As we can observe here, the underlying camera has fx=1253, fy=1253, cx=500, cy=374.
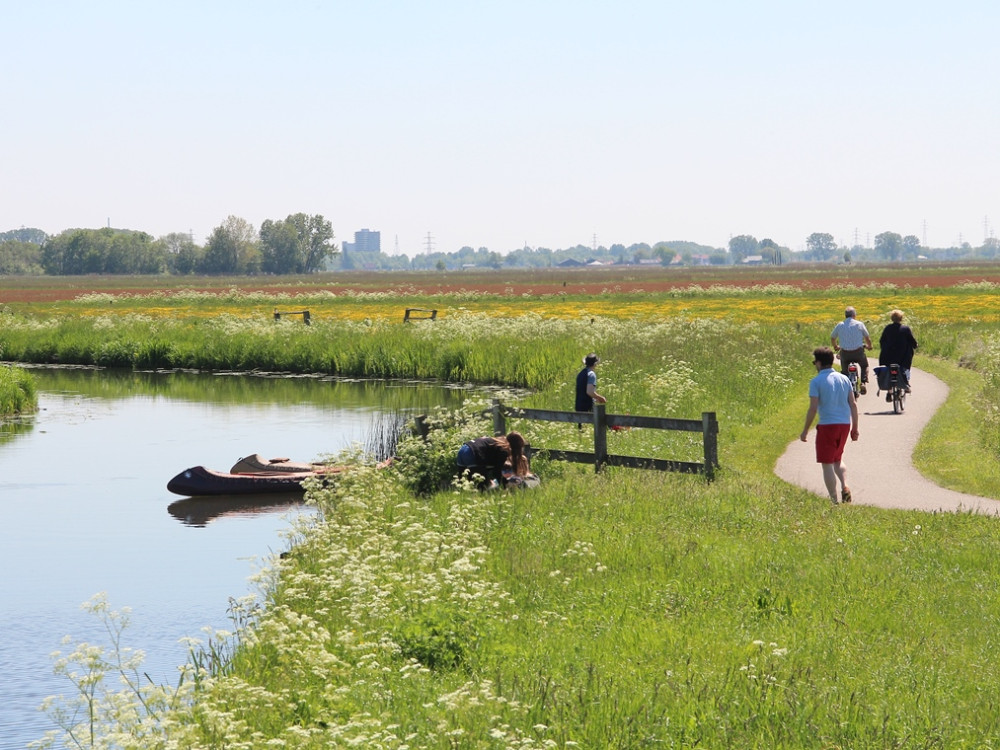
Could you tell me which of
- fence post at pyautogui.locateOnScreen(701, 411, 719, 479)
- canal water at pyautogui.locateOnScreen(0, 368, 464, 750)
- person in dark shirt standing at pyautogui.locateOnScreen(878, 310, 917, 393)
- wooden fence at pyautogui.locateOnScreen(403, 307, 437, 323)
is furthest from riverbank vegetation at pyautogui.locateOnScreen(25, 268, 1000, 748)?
wooden fence at pyautogui.locateOnScreen(403, 307, 437, 323)

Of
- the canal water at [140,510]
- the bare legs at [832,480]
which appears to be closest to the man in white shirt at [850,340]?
the canal water at [140,510]

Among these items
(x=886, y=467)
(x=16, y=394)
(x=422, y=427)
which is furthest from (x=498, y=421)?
(x=16, y=394)

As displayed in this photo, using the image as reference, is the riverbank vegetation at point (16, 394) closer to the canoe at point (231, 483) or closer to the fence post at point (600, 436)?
the canoe at point (231, 483)

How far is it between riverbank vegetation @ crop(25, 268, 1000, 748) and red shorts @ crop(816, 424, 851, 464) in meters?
0.69

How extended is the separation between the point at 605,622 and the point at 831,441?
6049 millimetres

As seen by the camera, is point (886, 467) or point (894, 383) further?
point (894, 383)

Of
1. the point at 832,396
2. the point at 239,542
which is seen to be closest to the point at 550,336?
the point at 239,542

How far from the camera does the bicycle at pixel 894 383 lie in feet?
87.1

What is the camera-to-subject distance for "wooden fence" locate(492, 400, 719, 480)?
18727mm

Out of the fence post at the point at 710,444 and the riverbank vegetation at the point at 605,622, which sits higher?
the fence post at the point at 710,444

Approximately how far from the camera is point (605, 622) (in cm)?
1208

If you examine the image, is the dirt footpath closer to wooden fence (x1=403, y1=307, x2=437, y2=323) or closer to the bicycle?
the bicycle

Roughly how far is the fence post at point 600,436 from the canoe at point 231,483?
721 cm

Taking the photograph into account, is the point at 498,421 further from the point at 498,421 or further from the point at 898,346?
the point at 898,346
